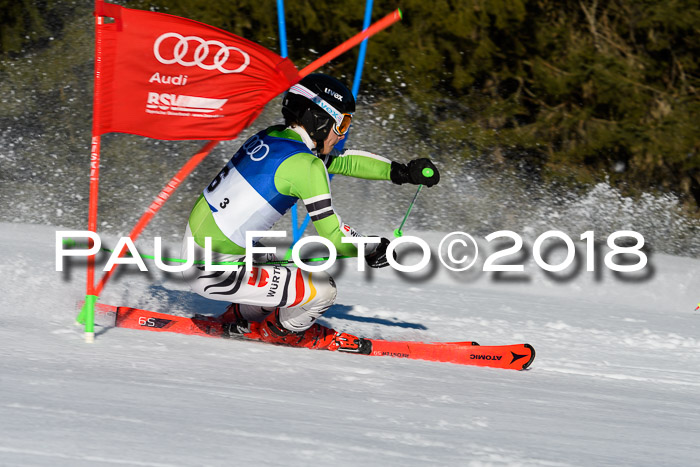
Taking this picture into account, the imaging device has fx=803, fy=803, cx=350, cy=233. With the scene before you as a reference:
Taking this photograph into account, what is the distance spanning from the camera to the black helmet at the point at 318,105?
12.1 feet

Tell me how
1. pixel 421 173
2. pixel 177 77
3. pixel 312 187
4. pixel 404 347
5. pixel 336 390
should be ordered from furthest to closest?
pixel 404 347
pixel 421 173
pixel 177 77
pixel 312 187
pixel 336 390

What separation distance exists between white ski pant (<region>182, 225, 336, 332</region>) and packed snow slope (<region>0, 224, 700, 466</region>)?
243 millimetres

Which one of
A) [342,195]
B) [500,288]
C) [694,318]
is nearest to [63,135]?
[342,195]

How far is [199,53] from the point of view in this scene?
11.9ft

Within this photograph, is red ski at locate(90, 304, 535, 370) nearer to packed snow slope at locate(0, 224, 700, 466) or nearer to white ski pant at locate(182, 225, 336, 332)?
packed snow slope at locate(0, 224, 700, 466)

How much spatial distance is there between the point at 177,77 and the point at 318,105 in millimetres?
644

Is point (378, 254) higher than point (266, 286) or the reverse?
higher

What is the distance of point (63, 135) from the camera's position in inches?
397

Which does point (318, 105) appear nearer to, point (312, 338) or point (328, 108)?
point (328, 108)

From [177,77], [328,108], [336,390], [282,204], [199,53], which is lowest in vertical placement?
[336,390]

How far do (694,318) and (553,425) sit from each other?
340cm

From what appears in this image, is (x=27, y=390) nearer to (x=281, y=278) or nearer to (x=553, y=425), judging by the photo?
(x=281, y=278)

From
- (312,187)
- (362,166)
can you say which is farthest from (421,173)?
(312,187)

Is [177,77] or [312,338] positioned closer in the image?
[177,77]
